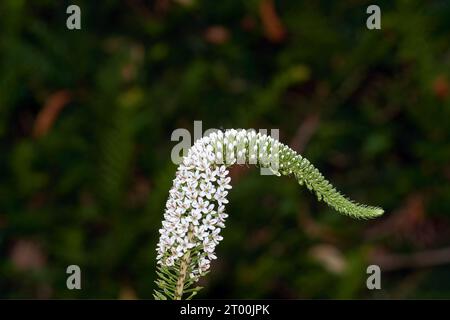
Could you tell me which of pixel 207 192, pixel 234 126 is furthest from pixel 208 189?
pixel 234 126

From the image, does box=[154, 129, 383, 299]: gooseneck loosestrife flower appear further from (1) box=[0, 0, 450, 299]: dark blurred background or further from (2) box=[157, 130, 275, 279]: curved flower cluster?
(1) box=[0, 0, 450, 299]: dark blurred background

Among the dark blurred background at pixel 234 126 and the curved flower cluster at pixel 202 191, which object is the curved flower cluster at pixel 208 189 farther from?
the dark blurred background at pixel 234 126

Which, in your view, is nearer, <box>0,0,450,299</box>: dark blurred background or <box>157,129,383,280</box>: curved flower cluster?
<box>157,129,383,280</box>: curved flower cluster

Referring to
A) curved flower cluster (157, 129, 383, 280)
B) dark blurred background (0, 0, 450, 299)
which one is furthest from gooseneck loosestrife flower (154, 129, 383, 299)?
dark blurred background (0, 0, 450, 299)

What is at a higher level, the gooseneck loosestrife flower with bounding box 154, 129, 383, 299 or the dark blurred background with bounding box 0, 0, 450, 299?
the dark blurred background with bounding box 0, 0, 450, 299

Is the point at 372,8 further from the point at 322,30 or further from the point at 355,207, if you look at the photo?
the point at 355,207


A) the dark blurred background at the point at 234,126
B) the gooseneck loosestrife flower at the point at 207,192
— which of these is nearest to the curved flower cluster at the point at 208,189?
the gooseneck loosestrife flower at the point at 207,192
